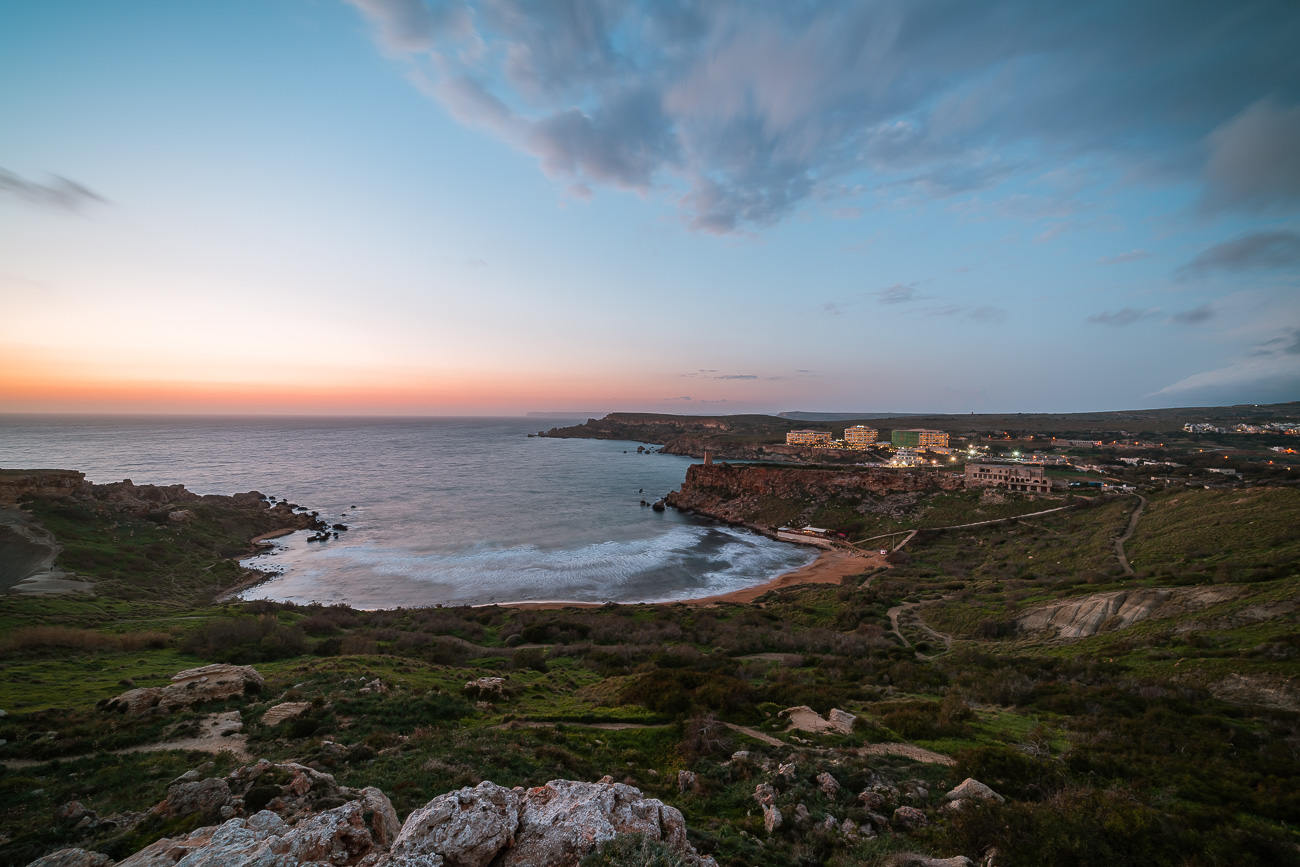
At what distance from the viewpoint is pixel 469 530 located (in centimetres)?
5278

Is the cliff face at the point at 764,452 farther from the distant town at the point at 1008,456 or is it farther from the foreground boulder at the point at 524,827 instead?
the foreground boulder at the point at 524,827

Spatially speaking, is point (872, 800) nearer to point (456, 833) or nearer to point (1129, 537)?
point (456, 833)

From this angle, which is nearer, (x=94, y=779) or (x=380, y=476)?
(x=94, y=779)

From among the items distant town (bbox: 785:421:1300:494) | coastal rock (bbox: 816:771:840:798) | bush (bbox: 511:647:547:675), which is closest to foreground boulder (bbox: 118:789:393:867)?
coastal rock (bbox: 816:771:840:798)

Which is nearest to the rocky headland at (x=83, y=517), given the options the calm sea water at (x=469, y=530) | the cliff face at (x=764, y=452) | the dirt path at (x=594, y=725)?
the calm sea water at (x=469, y=530)

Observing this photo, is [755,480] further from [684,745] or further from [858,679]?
[684,745]

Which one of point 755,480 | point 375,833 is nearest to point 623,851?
point 375,833

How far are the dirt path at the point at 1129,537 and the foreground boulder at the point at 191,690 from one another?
3873 centimetres

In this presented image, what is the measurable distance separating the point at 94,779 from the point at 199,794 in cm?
332

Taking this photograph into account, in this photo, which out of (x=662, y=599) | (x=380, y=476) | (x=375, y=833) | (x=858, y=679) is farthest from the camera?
(x=380, y=476)

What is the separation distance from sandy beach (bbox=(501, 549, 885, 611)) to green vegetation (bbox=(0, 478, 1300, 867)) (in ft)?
19.8

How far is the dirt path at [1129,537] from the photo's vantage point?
85.4ft

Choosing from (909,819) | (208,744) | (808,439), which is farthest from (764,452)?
(208,744)

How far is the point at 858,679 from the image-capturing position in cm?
1652
